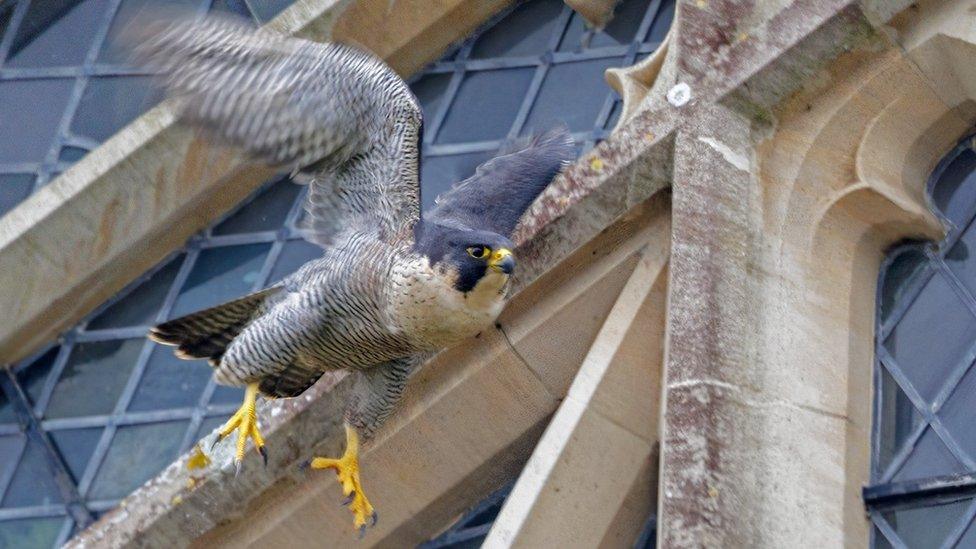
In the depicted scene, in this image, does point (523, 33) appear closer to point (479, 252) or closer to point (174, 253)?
point (174, 253)

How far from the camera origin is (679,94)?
726cm

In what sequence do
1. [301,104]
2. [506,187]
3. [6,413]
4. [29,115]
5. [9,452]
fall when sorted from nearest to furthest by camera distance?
1. [301,104]
2. [506,187]
3. [9,452]
4. [6,413]
5. [29,115]

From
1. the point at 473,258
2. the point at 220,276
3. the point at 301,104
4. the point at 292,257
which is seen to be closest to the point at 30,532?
the point at 220,276

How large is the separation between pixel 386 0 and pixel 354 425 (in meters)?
2.60

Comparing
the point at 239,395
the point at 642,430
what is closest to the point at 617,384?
the point at 642,430

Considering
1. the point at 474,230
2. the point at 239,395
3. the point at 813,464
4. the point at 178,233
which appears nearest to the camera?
the point at 474,230

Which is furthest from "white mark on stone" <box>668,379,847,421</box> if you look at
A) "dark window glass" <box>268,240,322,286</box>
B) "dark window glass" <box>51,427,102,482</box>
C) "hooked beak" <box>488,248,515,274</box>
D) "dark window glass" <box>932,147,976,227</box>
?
"dark window glass" <box>51,427,102,482</box>

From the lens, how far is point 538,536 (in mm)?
6965

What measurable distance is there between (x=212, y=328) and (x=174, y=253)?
2315mm

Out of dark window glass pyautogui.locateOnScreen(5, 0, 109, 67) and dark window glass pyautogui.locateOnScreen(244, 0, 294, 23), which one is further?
dark window glass pyautogui.locateOnScreen(5, 0, 109, 67)

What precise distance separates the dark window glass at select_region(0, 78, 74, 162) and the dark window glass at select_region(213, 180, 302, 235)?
2.93 ft

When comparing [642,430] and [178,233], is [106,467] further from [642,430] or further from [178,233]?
[642,430]

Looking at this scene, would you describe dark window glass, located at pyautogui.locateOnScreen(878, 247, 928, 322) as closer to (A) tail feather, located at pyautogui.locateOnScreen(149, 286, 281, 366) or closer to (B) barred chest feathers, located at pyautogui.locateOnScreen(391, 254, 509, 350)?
(B) barred chest feathers, located at pyautogui.locateOnScreen(391, 254, 509, 350)

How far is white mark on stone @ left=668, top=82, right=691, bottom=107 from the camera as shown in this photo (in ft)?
23.7
